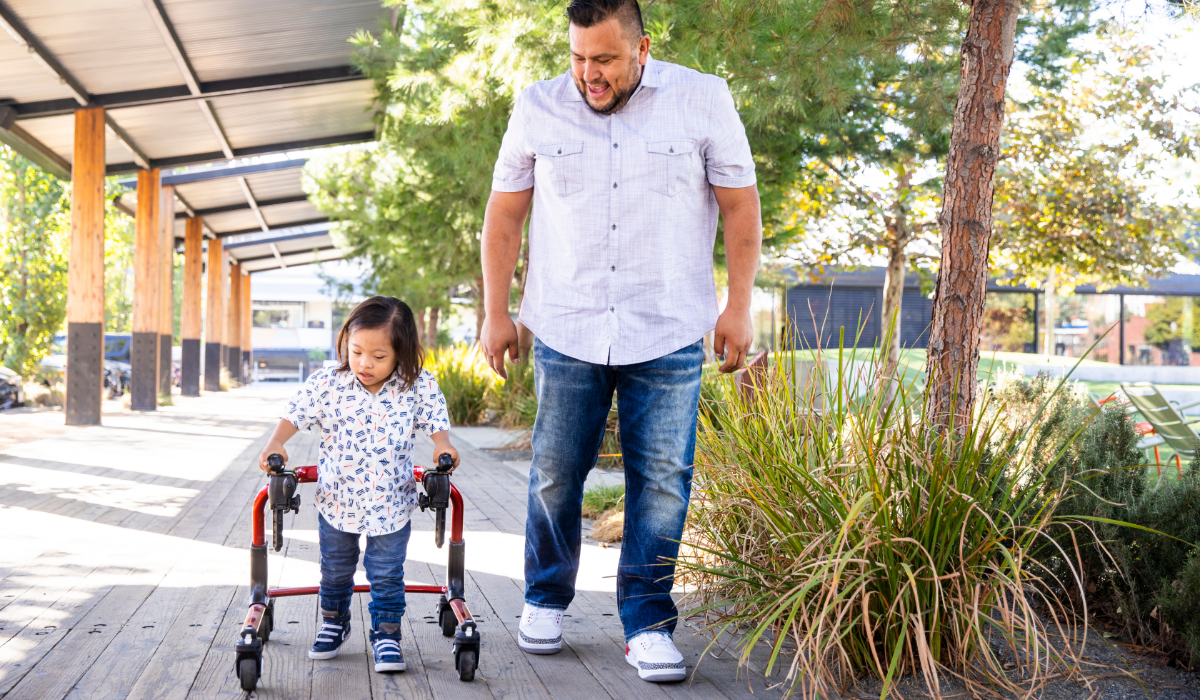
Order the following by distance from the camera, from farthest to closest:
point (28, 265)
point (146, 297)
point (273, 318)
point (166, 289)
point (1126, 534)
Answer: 1. point (273, 318)
2. point (166, 289)
3. point (28, 265)
4. point (146, 297)
5. point (1126, 534)

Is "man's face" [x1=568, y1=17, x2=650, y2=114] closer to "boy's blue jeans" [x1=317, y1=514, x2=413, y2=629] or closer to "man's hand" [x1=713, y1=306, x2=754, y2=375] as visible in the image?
"man's hand" [x1=713, y1=306, x2=754, y2=375]

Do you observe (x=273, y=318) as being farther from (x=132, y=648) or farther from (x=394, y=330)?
(x=394, y=330)

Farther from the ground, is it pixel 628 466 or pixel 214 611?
pixel 628 466

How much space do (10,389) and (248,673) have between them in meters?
15.9

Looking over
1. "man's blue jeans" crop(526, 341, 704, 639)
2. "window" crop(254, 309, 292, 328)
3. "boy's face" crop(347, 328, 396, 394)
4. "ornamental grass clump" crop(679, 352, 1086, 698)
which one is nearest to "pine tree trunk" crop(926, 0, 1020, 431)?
"ornamental grass clump" crop(679, 352, 1086, 698)

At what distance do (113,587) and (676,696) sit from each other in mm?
2269

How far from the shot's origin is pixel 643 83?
272cm

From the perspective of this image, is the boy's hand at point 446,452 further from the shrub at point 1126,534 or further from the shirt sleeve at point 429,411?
the shrub at point 1126,534

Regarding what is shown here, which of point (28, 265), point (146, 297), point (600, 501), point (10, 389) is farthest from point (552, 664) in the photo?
point (28, 265)

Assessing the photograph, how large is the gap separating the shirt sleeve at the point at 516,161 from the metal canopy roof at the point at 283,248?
22.3m

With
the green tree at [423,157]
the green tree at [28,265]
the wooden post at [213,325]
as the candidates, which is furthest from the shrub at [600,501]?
the wooden post at [213,325]

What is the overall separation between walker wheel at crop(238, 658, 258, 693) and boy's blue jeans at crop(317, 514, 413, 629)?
0.33 meters

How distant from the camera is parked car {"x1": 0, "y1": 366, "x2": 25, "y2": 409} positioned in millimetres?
15618

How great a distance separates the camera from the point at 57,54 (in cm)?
975
